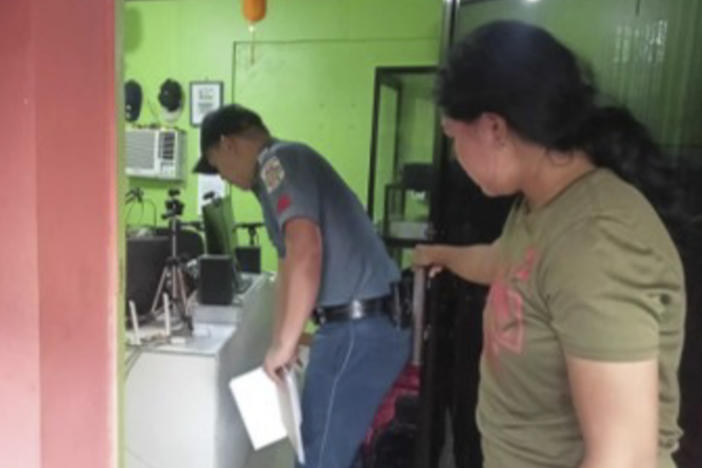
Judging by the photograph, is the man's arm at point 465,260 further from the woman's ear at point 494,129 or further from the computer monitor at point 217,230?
the computer monitor at point 217,230

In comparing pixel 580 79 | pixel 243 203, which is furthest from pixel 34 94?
pixel 243 203

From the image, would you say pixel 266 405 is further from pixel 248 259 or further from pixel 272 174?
pixel 248 259

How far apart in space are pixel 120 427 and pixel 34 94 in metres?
0.53

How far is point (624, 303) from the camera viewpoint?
61 centimetres

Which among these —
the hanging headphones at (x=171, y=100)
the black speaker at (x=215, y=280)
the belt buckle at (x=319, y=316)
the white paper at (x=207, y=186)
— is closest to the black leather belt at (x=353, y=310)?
the belt buckle at (x=319, y=316)

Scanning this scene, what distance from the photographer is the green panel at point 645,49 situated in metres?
1.25

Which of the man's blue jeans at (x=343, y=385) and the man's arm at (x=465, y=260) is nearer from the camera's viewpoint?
the man's arm at (x=465, y=260)

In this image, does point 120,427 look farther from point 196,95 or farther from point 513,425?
point 196,95

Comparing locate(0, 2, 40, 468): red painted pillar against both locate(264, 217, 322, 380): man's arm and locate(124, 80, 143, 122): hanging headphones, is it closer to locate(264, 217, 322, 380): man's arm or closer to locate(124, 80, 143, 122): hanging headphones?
locate(264, 217, 322, 380): man's arm

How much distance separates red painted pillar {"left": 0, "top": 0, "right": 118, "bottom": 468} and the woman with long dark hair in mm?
475

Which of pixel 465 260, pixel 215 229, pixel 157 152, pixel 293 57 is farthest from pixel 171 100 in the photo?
pixel 465 260

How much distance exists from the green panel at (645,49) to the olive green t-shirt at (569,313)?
604mm

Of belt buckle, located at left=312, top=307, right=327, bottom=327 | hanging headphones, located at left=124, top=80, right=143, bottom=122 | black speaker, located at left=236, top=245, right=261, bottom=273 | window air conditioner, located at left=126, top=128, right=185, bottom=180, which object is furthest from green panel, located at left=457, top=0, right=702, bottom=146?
hanging headphones, located at left=124, top=80, right=143, bottom=122

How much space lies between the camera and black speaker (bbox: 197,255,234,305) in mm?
1919
